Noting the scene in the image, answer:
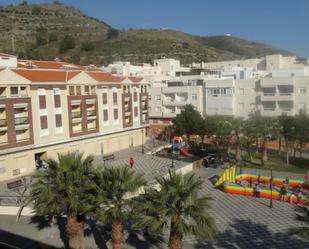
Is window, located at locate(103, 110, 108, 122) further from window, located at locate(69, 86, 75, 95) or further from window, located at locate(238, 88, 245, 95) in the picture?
window, located at locate(238, 88, 245, 95)

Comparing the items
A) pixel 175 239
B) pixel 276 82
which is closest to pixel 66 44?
pixel 276 82

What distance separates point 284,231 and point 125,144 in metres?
29.9

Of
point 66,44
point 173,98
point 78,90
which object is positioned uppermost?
point 66,44

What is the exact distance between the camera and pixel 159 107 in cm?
6731

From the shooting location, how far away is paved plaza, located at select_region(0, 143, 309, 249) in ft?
66.8

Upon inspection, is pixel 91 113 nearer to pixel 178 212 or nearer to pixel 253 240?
pixel 253 240

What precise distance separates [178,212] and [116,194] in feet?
9.63

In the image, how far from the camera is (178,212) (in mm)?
15203

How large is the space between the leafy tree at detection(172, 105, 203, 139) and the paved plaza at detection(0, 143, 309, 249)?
20.7 m

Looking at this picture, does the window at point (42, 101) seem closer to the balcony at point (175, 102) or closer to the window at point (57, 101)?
the window at point (57, 101)

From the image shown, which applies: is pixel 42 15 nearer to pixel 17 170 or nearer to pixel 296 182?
pixel 17 170

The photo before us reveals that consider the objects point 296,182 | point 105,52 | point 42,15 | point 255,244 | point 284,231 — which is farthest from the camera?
point 42,15

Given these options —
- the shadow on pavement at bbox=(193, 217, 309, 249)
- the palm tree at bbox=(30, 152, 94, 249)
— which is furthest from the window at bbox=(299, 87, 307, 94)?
the palm tree at bbox=(30, 152, 94, 249)

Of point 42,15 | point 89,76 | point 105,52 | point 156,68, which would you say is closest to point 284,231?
point 89,76
